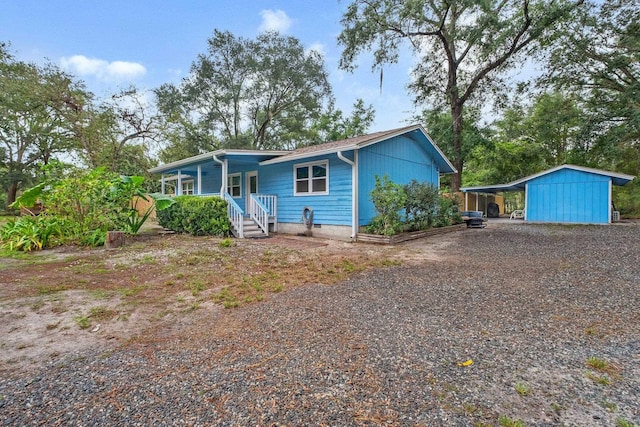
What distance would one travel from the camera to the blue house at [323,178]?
30.4ft

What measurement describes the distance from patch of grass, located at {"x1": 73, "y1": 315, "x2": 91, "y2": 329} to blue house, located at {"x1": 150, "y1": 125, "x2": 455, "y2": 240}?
6588mm

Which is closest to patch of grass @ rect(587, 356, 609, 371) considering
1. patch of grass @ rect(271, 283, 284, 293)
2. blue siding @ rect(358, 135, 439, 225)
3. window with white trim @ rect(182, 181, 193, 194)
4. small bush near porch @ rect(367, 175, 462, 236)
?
patch of grass @ rect(271, 283, 284, 293)

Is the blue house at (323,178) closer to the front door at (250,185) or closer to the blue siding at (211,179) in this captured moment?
the front door at (250,185)

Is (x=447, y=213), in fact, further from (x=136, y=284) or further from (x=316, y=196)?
(x=136, y=284)

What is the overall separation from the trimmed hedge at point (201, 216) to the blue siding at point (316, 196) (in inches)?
89.6

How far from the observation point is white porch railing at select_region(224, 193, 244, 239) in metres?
9.63

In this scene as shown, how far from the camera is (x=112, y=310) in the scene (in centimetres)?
331

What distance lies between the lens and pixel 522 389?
1856mm

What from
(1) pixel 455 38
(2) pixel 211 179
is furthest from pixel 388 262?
(1) pixel 455 38

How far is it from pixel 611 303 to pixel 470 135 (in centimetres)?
1531

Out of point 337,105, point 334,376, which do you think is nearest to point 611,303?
point 334,376

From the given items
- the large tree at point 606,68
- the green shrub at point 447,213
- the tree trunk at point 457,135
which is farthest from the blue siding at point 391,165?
the large tree at point 606,68

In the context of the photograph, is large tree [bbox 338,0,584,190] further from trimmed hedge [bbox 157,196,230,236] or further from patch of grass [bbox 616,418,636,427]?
patch of grass [bbox 616,418,636,427]

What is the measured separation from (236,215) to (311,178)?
285 cm
